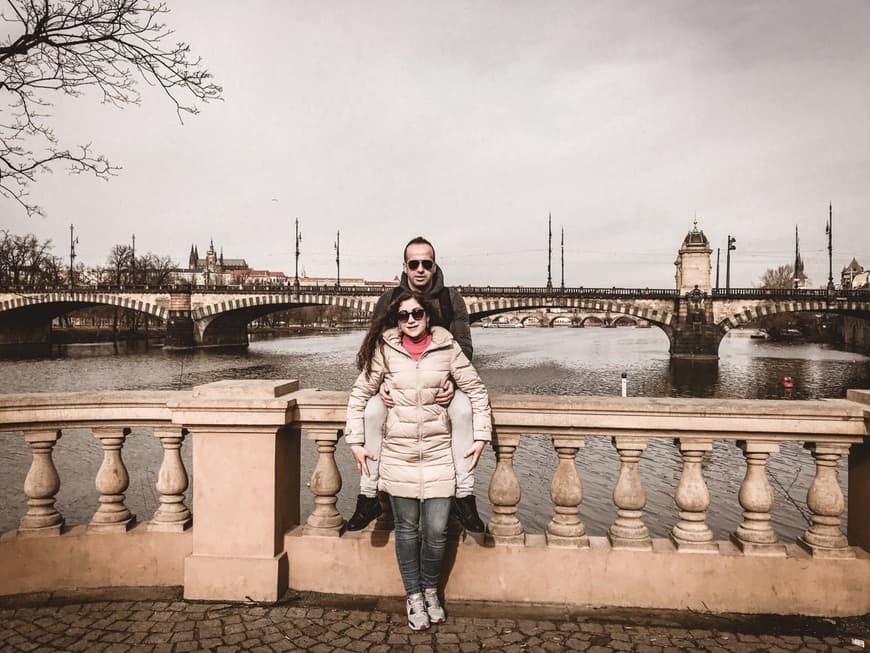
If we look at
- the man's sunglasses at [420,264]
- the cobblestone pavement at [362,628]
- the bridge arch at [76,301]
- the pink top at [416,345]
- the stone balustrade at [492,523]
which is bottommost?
the cobblestone pavement at [362,628]

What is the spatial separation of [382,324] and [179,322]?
173 feet

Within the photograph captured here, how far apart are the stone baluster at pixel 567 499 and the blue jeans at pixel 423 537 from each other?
2.16ft

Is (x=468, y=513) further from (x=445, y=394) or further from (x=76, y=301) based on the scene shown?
(x=76, y=301)

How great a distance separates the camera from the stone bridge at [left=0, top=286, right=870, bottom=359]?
4550cm

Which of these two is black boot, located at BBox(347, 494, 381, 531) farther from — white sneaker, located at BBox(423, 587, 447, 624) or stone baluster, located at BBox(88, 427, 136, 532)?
stone baluster, located at BBox(88, 427, 136, 532)

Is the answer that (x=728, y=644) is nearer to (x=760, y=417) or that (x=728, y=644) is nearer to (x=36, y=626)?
(x=760, y=417)

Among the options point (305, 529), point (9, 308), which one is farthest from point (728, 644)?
point (9, 308)

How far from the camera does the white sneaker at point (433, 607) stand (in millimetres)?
3080

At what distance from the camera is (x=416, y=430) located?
2996 millimetres

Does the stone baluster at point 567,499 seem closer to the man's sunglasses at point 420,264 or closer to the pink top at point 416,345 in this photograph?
the pink top at point 416,345

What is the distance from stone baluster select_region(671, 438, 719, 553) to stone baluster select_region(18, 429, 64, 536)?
348 cm

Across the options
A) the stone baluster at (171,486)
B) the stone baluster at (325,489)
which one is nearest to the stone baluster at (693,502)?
the stone baluster at (325,489)

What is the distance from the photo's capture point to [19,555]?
3.38 metres

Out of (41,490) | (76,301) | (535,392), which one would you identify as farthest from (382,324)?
(76,301)
